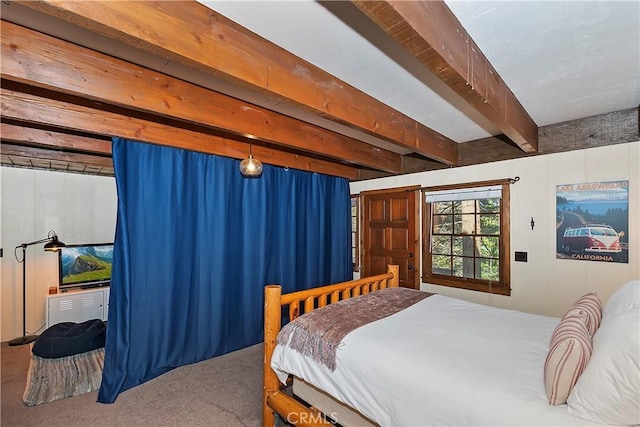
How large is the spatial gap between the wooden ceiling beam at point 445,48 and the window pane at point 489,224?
1464 millimetres

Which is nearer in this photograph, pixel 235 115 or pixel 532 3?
pixel 532 3

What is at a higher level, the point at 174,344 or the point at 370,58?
the point at 370,58

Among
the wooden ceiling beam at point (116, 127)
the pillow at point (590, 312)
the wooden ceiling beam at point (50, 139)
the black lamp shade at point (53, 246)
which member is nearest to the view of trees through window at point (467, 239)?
the pillow at point (590, 312)

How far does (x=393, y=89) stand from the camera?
82.1 inches

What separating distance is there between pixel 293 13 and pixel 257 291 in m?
3.05

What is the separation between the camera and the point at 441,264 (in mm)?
3717

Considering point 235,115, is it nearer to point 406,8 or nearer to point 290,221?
point 406,8

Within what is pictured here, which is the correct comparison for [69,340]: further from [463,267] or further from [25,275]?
[463,267]

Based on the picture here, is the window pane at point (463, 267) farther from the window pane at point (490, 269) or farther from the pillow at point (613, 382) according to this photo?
the pillow at point (613, 382)

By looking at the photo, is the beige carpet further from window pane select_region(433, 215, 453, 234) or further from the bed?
window pane select_region(433, 215, 453, 234)

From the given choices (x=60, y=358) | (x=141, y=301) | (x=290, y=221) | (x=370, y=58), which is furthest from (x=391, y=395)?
(x=60, y=358)

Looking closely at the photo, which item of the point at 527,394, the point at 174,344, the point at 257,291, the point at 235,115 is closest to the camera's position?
the point at 527,394

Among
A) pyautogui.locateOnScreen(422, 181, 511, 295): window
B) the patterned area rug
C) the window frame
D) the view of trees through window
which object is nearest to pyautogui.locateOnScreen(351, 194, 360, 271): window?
the window frame

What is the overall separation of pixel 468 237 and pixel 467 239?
27 millimetres
